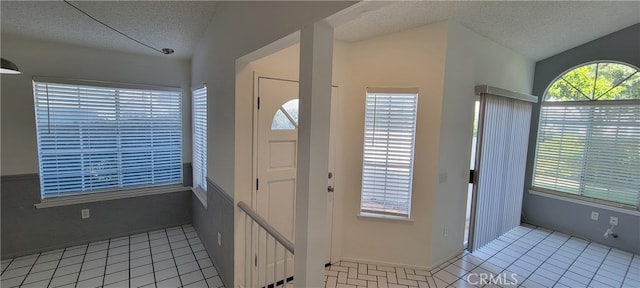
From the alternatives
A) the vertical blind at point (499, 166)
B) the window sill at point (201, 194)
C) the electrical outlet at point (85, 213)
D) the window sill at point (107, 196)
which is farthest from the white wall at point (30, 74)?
the vertical blind at point (499, 166)

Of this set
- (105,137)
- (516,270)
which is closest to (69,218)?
(105,137)

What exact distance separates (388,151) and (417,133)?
34cm

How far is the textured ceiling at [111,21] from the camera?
2238mm

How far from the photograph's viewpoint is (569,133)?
3.82 m

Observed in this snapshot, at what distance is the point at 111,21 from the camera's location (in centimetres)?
248

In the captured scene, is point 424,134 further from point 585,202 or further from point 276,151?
point 585,202

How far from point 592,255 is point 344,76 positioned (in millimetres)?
3770

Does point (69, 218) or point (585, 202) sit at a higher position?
point (585, 202)

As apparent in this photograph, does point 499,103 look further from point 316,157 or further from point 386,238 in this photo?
point 316,157

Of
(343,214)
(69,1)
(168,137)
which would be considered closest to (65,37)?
(69,1)

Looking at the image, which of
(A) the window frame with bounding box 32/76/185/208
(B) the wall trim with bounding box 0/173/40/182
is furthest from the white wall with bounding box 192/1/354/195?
(B) the wall trim with bounding box 0/173/40/182

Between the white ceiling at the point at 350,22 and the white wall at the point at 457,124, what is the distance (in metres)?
0.17

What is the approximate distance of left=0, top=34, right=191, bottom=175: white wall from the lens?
2.77 meters

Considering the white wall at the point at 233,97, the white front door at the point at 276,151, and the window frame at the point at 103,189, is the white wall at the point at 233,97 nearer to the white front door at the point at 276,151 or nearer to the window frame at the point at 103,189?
the white front door at the point at 276,151
